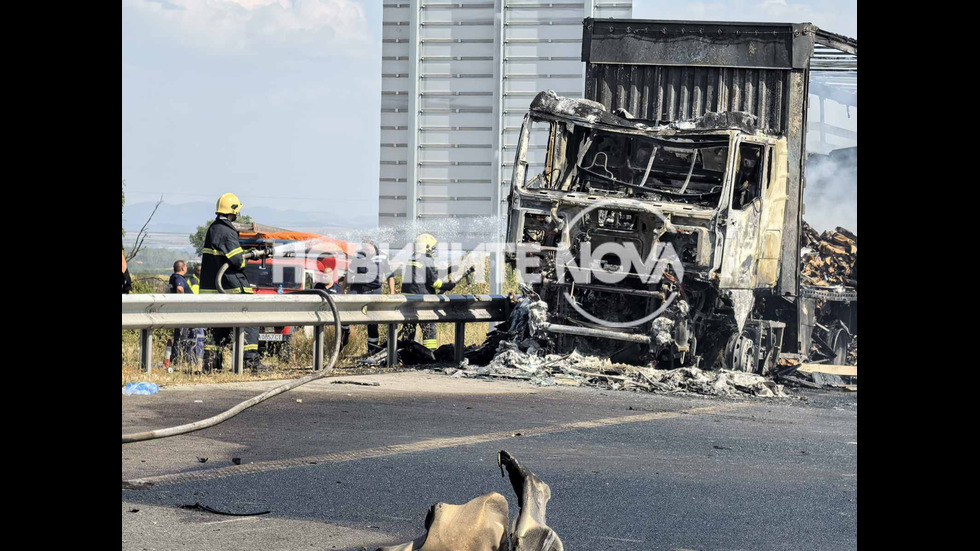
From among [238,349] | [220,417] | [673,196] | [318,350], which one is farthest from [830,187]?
[220,417]

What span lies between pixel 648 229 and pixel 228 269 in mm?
4310

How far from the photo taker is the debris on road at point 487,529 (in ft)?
11.4

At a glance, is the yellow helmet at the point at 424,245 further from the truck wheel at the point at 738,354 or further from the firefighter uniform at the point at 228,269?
the truck wheel at the point at 738,354

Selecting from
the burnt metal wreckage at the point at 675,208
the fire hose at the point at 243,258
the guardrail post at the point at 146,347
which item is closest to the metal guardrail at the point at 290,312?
the guardrail post at the point at 146,347

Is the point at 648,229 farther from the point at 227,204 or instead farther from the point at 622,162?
the point at 227,204

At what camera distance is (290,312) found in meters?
10.4

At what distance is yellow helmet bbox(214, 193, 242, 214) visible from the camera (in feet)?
36.6

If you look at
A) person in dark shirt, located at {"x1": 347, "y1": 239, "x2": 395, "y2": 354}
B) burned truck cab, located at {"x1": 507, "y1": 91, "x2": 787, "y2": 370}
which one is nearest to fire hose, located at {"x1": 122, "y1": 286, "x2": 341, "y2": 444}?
burned truck cab, located at {"x1": 507, "y1": 91, "x2": 787, "y2": 370}

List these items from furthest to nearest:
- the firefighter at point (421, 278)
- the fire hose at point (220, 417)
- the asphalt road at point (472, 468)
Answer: the firefighter at point (421, 278)
the fire hose at point (220, 417)
the asphalt road at point (472, 468)

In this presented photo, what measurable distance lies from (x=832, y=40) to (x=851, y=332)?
3678 millimetres

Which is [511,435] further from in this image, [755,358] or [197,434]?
[755,358]

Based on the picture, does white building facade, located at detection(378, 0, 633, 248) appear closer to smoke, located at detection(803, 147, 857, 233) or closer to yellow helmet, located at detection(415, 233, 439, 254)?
smoke, located at detection(803, 147, 857, 233)

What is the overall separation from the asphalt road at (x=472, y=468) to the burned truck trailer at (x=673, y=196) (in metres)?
1.90
